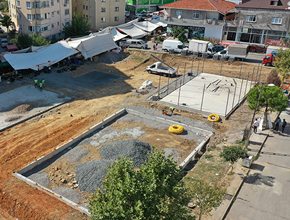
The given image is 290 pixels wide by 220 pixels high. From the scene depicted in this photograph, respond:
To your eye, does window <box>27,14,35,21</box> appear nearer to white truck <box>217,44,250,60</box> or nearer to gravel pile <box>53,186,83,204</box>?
white truck <box>217,44,250,60</box>

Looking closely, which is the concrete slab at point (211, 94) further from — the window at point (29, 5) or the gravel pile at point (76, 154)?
the window at point (29, 5)

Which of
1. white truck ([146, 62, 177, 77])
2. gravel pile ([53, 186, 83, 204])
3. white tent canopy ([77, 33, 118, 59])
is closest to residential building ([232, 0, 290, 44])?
white truck ([146, 62, 177, 77])

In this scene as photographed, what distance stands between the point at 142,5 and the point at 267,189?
72.6 m

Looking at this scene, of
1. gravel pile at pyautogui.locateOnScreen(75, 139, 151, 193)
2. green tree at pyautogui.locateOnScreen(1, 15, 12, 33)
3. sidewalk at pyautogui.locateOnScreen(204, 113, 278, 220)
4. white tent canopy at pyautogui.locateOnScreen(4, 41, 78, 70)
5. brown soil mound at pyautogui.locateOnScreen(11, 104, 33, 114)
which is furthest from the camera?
green tree at pyautogui.locateOnScreen(1, 15, 12, 33)

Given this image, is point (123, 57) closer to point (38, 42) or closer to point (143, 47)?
point (143, 47)

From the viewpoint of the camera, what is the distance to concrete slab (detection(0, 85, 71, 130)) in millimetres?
26817

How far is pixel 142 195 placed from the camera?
10648mm

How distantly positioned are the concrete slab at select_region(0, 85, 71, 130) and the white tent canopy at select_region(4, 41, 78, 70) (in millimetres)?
4128

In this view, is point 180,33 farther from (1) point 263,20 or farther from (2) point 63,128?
(2) point 63,128

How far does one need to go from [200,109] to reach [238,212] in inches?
550

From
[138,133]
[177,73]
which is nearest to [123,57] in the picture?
[177,73]

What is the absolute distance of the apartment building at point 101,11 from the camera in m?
60.1

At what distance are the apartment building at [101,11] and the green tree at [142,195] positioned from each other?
5397cm

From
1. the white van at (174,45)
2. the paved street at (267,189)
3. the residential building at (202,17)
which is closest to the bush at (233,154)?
the paved street at (267,189)
